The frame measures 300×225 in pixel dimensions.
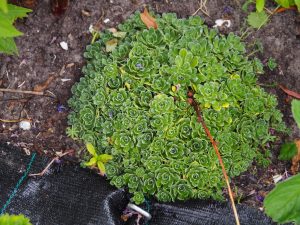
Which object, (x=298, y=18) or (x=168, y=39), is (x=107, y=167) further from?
(x=298, y=18)

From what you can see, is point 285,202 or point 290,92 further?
point 290,92

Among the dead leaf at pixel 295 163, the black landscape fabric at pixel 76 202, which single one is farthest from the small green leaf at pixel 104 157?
the dead leaf at pixel 295 163

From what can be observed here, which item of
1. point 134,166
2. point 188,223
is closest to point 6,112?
point 134,166

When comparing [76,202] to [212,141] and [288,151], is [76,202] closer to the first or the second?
[212,141]

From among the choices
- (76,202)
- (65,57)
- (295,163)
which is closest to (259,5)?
(295,163)

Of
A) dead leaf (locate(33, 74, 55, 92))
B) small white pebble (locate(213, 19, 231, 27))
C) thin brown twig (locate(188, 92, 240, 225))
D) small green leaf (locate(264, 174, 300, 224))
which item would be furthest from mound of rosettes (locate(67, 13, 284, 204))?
small green leaf (locate(264, 174, 300, 224))
